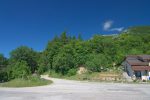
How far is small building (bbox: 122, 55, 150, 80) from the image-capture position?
184ft

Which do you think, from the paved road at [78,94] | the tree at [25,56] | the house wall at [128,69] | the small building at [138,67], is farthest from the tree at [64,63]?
the paved road at [78,94]

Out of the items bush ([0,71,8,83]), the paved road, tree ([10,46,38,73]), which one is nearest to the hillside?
tree ([10,46,38,73])

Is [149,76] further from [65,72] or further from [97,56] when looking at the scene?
[65,72]

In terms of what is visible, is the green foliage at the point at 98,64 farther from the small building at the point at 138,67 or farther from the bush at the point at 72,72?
the small building at the point at 138,67

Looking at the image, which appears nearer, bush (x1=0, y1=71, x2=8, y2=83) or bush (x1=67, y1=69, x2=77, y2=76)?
bush (x1=0, y1=71, x2=8, y2=83)

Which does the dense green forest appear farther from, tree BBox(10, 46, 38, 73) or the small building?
the small building

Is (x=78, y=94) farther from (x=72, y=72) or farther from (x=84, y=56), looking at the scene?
(x=84, y=56)

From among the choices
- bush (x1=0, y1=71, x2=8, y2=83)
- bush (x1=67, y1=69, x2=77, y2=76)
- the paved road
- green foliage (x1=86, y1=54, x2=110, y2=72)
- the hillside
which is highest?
the hillside

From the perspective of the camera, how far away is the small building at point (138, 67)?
184 ft

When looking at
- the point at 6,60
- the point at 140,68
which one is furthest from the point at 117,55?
the point at 6,60

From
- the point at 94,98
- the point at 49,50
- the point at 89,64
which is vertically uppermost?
the point at 49,50

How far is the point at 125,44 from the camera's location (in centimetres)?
8031

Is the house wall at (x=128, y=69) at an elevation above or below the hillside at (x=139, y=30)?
below

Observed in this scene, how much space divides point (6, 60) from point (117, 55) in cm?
4129
